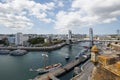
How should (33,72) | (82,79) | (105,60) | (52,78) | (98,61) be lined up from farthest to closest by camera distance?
(33,72), (52,78), (82,79), (98,61), (105,60)

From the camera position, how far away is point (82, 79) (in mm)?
15727

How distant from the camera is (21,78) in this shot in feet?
67.8

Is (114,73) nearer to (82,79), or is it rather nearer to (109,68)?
(109,68)

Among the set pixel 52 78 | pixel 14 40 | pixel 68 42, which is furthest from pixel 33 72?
pixel 68 42

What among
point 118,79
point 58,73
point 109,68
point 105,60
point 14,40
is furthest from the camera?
point 14,40

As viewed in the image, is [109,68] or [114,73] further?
[109,68]

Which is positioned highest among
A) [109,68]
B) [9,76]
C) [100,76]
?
[109,68]

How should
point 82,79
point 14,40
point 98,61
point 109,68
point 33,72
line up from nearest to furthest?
point 109,68, point 98,61, point 82,79, point 33,72, point 14,40

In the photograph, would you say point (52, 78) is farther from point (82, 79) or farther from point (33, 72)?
point (33, 72)

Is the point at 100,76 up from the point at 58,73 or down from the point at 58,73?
up

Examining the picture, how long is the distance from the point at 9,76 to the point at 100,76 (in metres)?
17.9

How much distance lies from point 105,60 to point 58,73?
47.8ft

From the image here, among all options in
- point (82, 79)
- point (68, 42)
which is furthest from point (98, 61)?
point (68, 42)

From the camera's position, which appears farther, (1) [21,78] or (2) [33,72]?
(2) [33,72]
